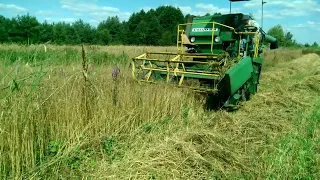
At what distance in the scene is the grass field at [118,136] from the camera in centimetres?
273

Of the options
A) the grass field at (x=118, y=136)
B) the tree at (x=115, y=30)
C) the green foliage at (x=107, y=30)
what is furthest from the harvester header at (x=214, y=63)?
the tree at (x=115, y=30)

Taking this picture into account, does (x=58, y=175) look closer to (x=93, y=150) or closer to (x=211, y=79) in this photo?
(x=93, y=150)

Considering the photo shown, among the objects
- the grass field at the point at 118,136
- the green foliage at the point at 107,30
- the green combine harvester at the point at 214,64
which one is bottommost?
the grass field at the point at 118,136

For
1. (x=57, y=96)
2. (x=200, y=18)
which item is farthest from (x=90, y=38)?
(x=57, y=96)

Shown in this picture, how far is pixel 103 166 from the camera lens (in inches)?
121

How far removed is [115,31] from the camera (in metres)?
68.9

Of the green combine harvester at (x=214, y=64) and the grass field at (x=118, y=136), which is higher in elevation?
the green combine harvester at (x=214, y=64)

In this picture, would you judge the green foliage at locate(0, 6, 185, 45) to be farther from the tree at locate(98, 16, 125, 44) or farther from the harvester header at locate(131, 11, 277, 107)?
the harvester header at locate(131, 11, 277, 107)

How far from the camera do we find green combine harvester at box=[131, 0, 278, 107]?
5672mm

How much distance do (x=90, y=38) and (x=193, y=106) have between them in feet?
180

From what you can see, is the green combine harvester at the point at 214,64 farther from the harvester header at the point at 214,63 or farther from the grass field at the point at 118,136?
the grass field at the point at 118,136

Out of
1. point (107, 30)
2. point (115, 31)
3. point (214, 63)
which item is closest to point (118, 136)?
point (214, 63)

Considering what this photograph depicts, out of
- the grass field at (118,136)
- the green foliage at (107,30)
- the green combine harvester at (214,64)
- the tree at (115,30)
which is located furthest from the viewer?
the tree at (115,30)

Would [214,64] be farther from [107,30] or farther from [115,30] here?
[115,30]
